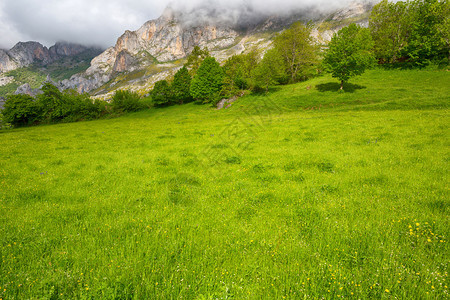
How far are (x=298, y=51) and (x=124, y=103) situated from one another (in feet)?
213

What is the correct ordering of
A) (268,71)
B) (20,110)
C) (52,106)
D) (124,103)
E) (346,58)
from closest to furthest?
1. (346,58)
2. (268,71)
3. (20,110)
4. (52,106)
5. (124,103)

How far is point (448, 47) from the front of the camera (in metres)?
39.8

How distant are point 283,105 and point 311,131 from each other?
24.0 m

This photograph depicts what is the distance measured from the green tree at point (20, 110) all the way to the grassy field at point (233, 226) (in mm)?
74515

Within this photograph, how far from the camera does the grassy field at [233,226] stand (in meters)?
3.51

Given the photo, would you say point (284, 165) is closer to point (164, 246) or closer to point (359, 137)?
point (164, 246)

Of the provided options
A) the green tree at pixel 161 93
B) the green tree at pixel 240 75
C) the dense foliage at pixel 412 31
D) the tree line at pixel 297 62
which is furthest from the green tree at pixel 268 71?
the green tree at pixel 161 93

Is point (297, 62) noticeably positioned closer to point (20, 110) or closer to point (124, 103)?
point (124, 103)

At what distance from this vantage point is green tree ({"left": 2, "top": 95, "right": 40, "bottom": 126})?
59.7 meters

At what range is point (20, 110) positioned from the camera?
2354 inches

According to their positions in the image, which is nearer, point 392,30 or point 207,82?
point 392,30

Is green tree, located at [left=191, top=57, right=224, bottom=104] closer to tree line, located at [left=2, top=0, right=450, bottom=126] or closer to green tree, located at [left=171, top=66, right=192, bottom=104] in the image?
tree line, located at [left=2, top=0, right=450, bottom=126]

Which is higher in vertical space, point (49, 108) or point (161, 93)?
point (49, 108)

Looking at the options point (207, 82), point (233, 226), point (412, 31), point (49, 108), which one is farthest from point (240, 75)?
point (49, 108)
